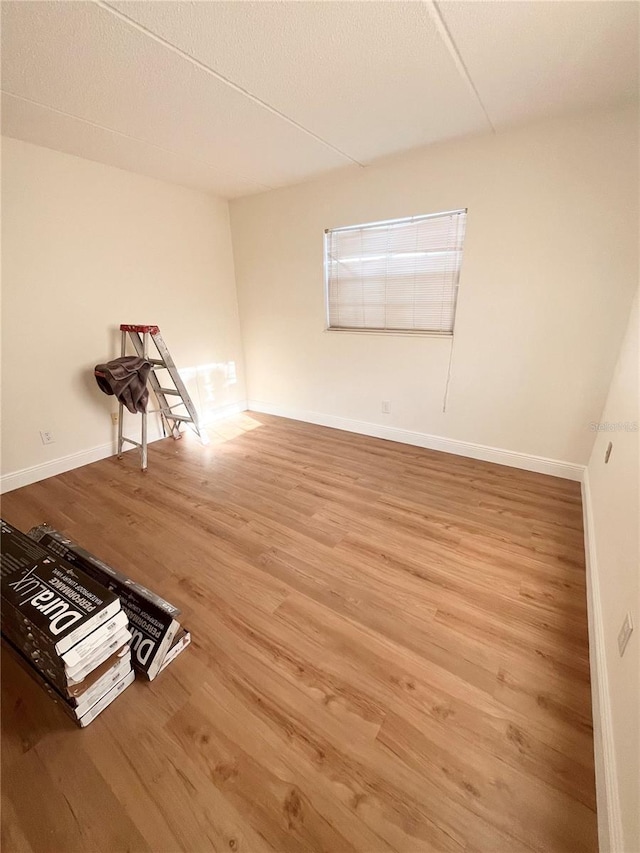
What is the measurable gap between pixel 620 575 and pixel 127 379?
3092 mm

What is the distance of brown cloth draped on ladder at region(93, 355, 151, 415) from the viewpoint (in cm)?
259

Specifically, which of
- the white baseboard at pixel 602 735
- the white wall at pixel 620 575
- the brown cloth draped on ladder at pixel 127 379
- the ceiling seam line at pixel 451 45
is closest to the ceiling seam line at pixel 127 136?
the brown cloth draped on ladder at pixel 127 379

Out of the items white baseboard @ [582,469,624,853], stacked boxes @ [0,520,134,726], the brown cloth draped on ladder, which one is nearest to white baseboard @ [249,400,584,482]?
white baseboard @ [582,469,624,853]

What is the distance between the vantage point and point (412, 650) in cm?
136

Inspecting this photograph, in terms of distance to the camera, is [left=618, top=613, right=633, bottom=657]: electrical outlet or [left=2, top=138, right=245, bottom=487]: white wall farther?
[left=2, top=138, right=245, bottom=487]: white wall

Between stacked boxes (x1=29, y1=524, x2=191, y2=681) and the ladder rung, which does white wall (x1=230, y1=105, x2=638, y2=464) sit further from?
stacked boxes (x1=29, y1=524, x2=191, y2=681)

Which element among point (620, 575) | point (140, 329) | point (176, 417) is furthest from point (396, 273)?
point (620, 575)

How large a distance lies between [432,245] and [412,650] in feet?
8.70

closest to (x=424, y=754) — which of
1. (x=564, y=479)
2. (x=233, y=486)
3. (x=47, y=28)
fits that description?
(x=233, y=486)

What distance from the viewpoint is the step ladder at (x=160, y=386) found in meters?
2.83

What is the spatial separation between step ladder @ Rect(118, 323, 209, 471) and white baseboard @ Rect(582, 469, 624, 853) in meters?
2.90

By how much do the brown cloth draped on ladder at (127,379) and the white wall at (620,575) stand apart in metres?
3.06

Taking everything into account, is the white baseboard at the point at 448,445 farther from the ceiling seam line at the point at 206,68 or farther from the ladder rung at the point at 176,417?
the ceiling seam line at the point at 206,68

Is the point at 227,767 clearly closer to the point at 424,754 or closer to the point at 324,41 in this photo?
the point at 424,754
